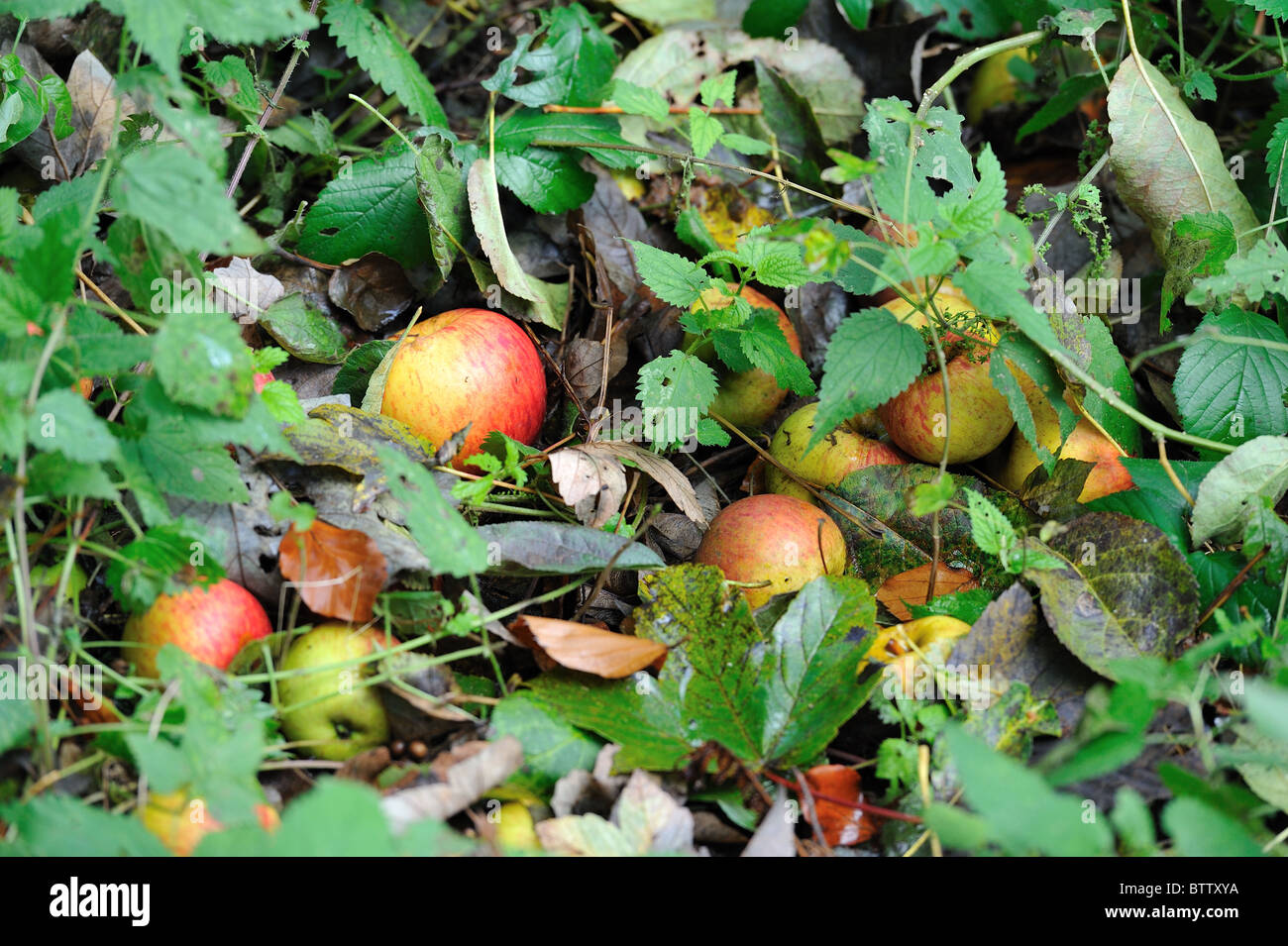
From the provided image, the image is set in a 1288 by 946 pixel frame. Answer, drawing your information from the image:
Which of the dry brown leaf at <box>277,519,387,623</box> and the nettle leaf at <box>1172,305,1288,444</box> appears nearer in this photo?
the dry brown leaf at <box>277,519,387,623</box>

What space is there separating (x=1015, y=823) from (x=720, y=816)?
0.57 metres

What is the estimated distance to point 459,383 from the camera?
6.75 ft

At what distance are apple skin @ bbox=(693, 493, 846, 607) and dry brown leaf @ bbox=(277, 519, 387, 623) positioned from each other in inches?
27.2

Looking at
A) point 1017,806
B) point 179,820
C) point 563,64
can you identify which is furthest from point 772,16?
point 179,820

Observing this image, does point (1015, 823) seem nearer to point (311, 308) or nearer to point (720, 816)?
point (720, 816)

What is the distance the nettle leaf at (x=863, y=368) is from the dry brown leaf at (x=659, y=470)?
40 cm

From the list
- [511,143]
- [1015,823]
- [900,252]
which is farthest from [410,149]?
[1015,823]

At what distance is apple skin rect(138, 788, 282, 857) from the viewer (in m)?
1.30

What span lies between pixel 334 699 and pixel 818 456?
120 centimetres

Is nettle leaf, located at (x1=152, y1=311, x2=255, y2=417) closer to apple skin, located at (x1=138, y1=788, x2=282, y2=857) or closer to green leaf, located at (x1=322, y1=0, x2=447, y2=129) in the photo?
apple skin, located at (x1=138, y1=788, x2=282, y2=857)

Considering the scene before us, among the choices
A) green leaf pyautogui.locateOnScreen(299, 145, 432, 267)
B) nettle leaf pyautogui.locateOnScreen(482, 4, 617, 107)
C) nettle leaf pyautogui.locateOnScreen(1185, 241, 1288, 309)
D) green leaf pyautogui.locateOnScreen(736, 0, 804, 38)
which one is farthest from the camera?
green leaf pyautogui.locateOnScreen(736, 0, 804, 38)

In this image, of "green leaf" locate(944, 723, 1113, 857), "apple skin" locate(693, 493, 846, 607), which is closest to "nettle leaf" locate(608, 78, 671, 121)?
"apple skin" locate(693, 493, 846, 607)

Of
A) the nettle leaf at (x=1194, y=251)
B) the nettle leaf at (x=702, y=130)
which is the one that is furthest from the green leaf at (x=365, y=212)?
the nettle leaf at (x=1194, y=251)

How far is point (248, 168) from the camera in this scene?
2457 millimetres
